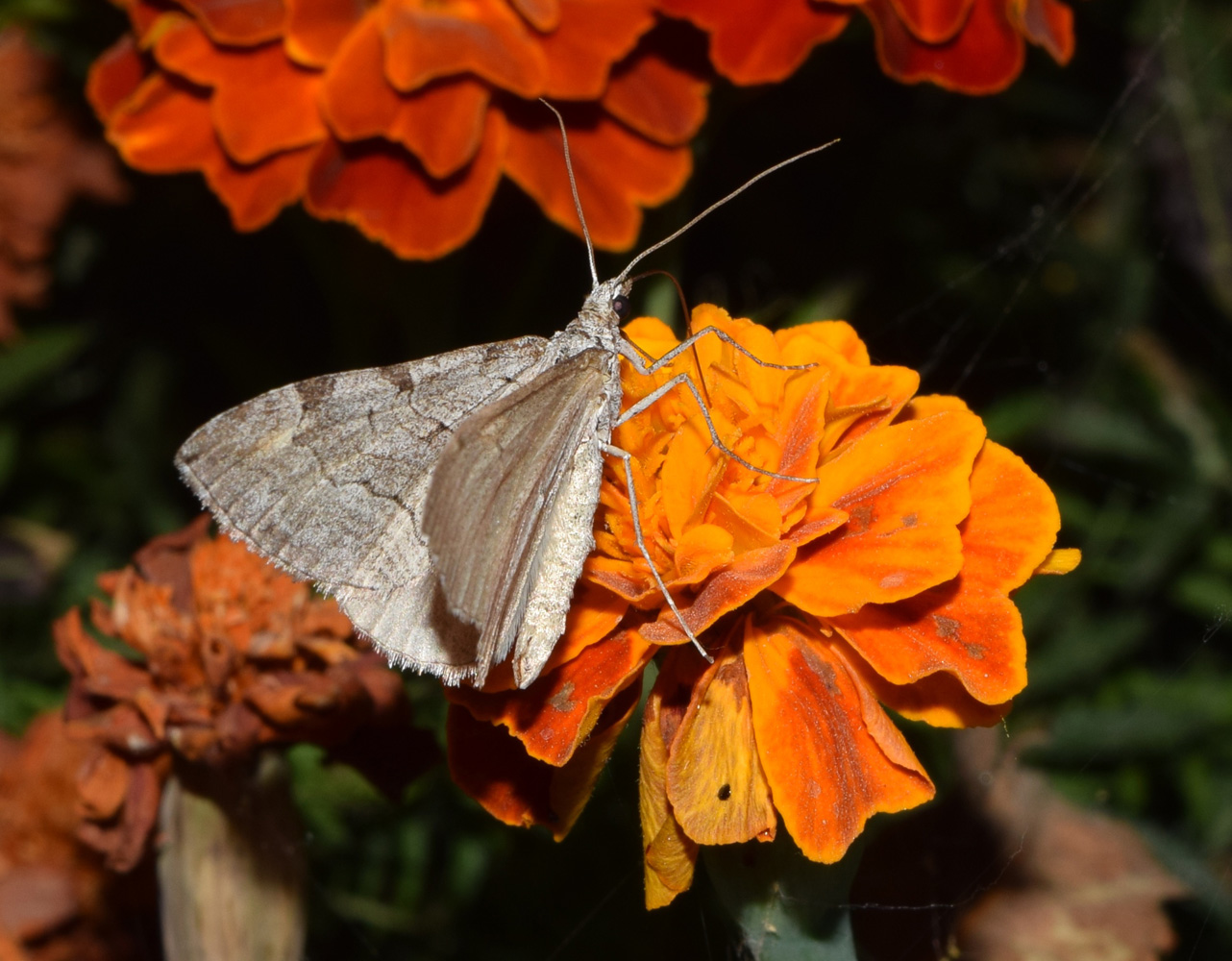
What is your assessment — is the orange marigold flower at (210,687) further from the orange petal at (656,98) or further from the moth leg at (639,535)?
the orange petal at (656,98)

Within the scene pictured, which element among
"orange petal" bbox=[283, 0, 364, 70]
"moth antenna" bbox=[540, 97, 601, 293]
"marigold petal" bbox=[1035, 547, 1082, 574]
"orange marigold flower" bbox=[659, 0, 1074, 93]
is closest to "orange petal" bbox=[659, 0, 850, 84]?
"orange marigold flower" bbox=[659, 0, 1074, 93]

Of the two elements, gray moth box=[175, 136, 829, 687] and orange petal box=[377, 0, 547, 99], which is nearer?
gray moth box=[175, 136, 829, 687]

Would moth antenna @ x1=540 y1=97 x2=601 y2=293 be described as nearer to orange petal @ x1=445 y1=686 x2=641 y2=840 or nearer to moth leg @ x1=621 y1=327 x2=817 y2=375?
moth leg @ x1=621 y1=327 x2=817 y2=375

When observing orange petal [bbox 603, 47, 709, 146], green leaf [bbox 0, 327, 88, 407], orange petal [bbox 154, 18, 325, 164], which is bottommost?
orange petal [bbox 603, 47, 709, 146]

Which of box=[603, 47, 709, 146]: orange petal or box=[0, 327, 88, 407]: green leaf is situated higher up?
box=[0, 327, 88, 407]: green leaf

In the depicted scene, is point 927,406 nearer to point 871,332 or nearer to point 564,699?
point 564,699


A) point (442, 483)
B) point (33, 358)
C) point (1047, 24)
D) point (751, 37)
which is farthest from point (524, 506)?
point (33, 358)

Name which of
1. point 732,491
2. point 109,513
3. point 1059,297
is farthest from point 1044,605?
point 109,513

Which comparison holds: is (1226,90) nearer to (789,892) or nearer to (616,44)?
(616,44)
